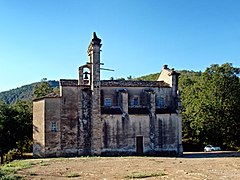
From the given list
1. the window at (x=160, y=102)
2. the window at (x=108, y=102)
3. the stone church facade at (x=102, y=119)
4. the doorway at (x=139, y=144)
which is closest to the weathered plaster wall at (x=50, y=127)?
the stone church facade at (x=102, y=119)

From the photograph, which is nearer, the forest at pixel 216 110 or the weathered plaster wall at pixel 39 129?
the weathered plaster wall at pixel 39 129

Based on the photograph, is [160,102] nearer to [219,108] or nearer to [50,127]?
[219,108]

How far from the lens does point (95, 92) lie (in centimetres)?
4175

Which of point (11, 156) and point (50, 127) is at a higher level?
point (50, 127)

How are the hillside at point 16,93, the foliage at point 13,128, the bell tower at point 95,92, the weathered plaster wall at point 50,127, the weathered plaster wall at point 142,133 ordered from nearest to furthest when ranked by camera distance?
the weathered plaster wall at point 50,127 < the bell tower at point 95,92 < the weathered plaster wall at point 142,133 < the foliage at point 13,128 < the hillside at point 16,93

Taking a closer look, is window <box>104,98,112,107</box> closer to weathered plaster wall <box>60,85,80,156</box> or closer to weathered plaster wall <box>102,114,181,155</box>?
weathered plaster wall <box>102,114,181,155</box>

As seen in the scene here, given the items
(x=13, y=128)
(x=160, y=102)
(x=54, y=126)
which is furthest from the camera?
(x=13, y=128)

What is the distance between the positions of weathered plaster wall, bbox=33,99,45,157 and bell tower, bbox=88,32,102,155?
580 centimetres

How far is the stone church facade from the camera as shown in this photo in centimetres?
4047

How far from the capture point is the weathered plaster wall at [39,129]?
40.0 m

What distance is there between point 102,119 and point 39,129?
7512 mm

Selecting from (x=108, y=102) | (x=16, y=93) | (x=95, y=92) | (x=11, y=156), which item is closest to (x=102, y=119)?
(x=108, y=102)

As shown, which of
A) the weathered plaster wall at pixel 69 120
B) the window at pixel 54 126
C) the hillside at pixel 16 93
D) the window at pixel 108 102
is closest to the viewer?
the window at pixel 54 126

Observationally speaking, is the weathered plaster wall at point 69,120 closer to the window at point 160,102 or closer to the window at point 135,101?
the window at point 135,101
